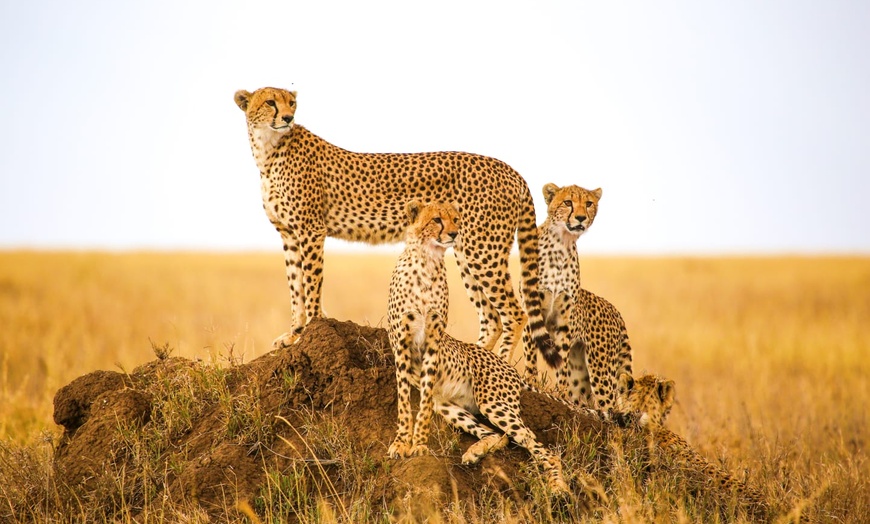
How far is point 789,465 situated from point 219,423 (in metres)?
3.88

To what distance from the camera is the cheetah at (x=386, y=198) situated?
6410mm

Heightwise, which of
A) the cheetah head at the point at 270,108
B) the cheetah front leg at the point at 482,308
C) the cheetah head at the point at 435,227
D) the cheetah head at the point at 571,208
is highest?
the cheetah head at the point at 270,108

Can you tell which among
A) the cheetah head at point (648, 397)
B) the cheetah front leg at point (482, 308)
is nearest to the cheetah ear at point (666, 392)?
the cheetah head at point (648, 397)

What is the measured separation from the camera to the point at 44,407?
321 inches

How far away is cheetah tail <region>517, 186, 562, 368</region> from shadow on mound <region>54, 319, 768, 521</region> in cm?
80

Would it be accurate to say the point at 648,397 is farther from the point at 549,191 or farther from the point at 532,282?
the point at 549,191

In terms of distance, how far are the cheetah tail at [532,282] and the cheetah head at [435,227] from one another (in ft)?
4.14

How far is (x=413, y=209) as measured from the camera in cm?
526

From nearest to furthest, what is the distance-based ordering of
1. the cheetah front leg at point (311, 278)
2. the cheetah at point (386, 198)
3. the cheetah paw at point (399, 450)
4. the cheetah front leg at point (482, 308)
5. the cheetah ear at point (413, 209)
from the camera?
the cheetah paw at point (399, 450)
the cheetah ear at point (413, 209)
the cheetah front leg at point (311, 278)
the cheetah at point (386, 198)
the cheetah front leg at point (482, 308)

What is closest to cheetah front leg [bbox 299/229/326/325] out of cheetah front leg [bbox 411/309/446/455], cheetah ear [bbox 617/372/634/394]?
cheetah front leg [bbox 411/309/446/455]

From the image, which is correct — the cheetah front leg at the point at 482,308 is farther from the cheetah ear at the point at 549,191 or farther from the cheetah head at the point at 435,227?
the cheetah head at the point at 435,227

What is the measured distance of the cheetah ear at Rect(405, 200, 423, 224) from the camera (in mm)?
5234

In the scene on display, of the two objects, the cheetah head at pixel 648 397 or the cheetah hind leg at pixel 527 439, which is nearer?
the cheetah hind leg at pixel 527 439

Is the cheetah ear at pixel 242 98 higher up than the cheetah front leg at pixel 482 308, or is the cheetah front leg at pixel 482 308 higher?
the cheetah ear at pixel 242 98
